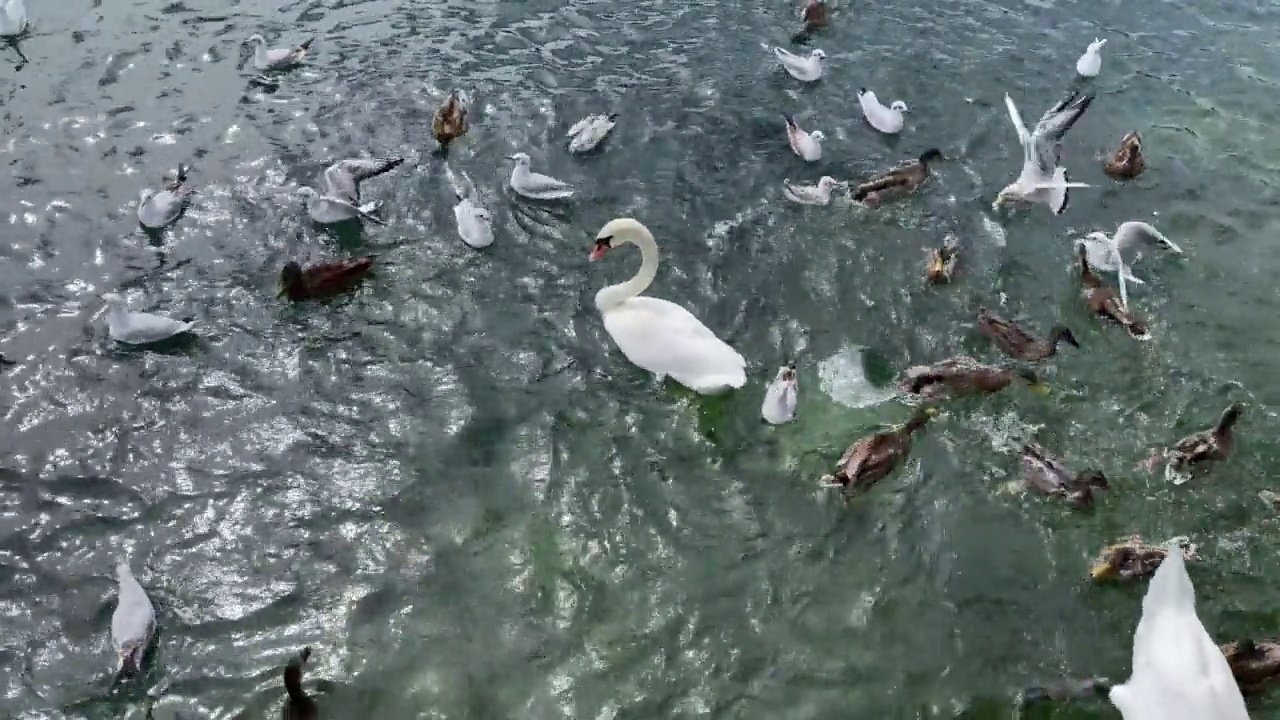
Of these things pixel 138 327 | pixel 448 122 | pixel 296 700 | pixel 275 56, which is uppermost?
pixel 275 56

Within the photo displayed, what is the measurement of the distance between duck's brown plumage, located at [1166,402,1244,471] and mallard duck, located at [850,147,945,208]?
419 cm

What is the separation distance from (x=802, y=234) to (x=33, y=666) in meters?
7.93

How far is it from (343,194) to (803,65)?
20.4 feet

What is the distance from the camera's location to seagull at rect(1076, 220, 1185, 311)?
10.0 metres

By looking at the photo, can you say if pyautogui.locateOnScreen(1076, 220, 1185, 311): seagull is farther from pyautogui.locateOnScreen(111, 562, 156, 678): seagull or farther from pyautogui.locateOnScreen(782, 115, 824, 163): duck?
pyautogui.locateOnScreen(111, 562, 156, 678): seagull

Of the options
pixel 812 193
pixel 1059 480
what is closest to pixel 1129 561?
pixel 1059 480

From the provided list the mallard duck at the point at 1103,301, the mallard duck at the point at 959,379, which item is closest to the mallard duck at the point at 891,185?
the mallard duck at the point at 1103,301

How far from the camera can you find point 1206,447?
796 cm

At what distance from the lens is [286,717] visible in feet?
20.5

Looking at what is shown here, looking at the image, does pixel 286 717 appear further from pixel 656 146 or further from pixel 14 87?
pixel 14 87

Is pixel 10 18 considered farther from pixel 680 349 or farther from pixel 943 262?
pixel 943 262

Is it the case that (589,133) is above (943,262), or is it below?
above

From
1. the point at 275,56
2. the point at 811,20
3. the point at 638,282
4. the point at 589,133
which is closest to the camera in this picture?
the point at 638,282

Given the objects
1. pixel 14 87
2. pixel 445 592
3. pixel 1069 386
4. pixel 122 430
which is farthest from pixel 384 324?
pixel 14 87
